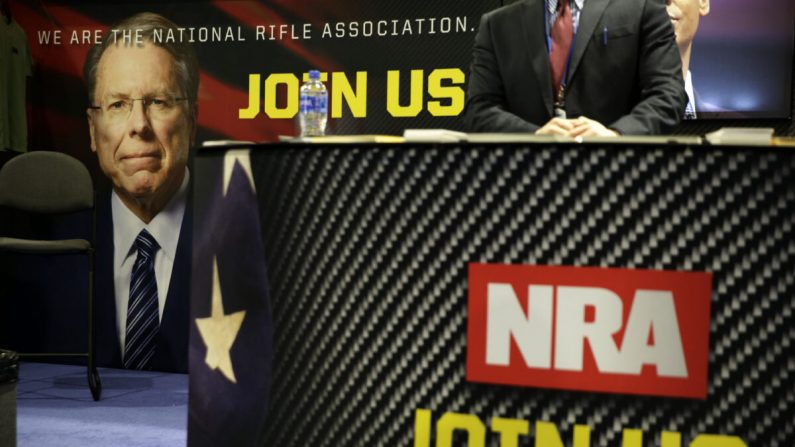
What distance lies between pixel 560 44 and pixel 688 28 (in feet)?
5.22

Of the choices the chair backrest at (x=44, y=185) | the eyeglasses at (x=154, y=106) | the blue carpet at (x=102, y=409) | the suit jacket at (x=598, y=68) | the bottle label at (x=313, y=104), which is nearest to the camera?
the suit jacket at (x=598, y=68)

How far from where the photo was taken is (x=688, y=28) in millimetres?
3645

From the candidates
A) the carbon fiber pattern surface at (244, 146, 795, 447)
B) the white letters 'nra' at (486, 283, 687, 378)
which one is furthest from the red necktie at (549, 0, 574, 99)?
the white letters 'nra' at (486, 283, 687, 378)

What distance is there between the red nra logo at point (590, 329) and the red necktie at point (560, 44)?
3.34 feet

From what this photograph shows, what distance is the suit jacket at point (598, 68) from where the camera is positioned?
2277 mm

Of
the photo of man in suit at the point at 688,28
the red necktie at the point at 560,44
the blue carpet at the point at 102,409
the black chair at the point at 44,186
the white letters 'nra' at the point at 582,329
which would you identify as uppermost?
the photo of man in suit at the point at 688,28

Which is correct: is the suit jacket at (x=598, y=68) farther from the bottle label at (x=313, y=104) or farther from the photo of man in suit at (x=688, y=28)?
the bottle label at (x=313, y=104)

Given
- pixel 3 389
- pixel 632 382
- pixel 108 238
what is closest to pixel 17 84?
pixel 108 238

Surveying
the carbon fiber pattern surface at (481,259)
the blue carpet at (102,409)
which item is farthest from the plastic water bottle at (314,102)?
the carbon fiber pattern surface at (481,259)

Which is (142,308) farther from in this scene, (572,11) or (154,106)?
(572,11)

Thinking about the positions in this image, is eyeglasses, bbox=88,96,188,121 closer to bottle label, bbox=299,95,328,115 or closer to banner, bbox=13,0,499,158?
banner, bbox=13,0,499,158

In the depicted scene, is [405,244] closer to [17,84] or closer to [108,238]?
[108,238]

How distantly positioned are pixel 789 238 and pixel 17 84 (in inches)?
175

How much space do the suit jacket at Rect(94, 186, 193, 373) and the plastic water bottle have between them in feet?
2.80
